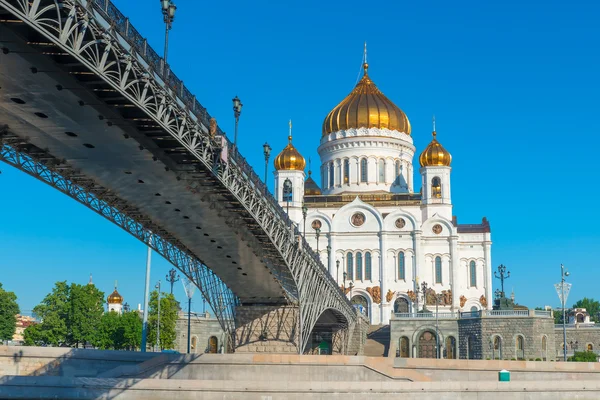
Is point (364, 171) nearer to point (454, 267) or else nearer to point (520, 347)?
point (454, 267)

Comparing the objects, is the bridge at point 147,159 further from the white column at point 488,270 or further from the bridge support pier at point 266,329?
the white column at point 488,270

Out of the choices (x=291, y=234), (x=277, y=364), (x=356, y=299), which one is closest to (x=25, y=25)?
(x=291, y=234)

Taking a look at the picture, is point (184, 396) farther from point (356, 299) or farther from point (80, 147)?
point (356, 299)

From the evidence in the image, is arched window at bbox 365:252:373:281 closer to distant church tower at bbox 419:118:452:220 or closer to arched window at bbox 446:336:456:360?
distant church tower at bbox 419:118:452:220

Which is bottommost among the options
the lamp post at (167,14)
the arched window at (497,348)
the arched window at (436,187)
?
the arched window at (497,348)

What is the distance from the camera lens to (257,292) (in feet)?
129

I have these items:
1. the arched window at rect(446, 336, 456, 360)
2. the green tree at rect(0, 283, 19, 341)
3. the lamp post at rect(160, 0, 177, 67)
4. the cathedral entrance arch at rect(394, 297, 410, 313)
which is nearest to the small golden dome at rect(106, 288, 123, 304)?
the green tree at rect(0, 283, 19, 341)

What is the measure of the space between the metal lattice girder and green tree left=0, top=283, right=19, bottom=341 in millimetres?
34624

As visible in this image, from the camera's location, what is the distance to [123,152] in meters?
21.8

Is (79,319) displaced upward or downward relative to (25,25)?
downward

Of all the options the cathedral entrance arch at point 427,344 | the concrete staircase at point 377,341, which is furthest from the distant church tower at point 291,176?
the cathedral entrance arch at point 427,344

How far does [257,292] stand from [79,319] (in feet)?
94.2

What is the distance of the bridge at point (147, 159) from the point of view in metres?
15.4

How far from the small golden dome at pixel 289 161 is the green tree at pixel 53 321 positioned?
24.4m
